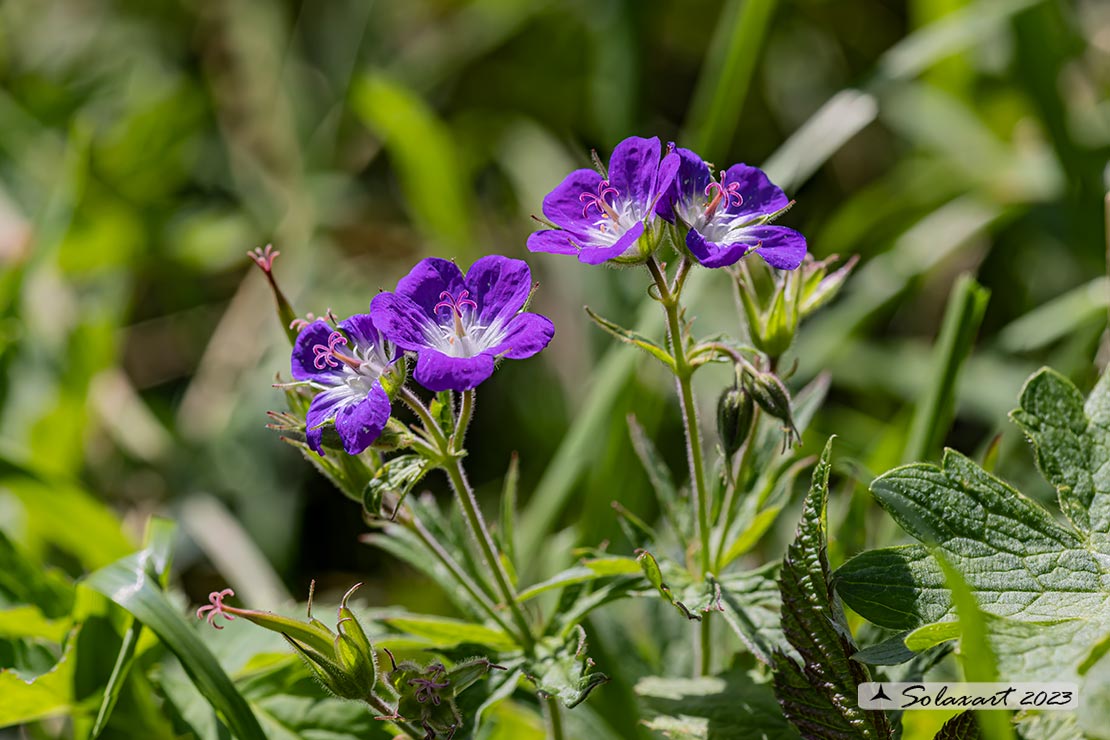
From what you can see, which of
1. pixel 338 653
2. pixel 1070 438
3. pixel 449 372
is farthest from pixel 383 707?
pixel 1070 438

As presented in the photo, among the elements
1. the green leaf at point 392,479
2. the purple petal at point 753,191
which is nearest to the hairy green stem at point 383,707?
the green leaf at point 392,479

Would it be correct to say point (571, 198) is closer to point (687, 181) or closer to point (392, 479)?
point (687, 181)

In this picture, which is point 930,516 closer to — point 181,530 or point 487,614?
point 487,614

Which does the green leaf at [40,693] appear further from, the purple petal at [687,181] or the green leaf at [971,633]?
the green leaf at [971,633]

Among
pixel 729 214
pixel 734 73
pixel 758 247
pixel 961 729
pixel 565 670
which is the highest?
pixel 734 73

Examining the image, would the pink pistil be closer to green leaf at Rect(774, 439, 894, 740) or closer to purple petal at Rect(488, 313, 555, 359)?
purple petal at Rect(488, 313, 555, 359)

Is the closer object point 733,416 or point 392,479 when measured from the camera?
point 392,479

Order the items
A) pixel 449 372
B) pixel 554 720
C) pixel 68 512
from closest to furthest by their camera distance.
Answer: pixel 449 372 → pixel 554 720 → pixel 68 512
